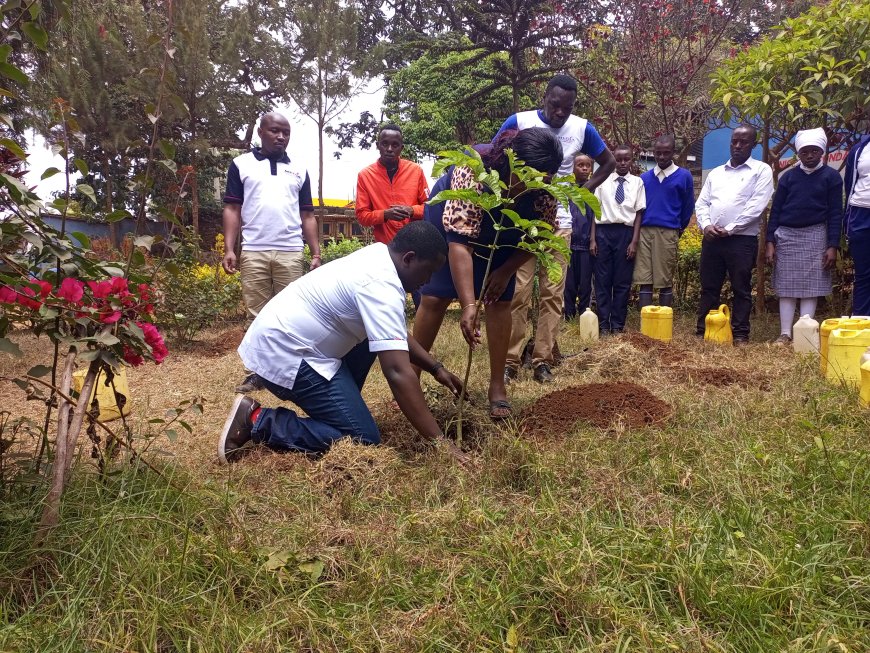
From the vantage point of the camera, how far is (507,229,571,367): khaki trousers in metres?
4.33

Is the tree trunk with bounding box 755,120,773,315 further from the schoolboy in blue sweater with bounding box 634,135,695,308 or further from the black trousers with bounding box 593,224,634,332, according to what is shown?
the black trousers with bounding box 593,224,634,332

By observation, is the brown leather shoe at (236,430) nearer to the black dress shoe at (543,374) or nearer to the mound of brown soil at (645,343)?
the black dress shoe at (543,374)

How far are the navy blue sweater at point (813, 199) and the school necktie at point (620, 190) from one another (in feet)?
4.43

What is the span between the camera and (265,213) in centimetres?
460

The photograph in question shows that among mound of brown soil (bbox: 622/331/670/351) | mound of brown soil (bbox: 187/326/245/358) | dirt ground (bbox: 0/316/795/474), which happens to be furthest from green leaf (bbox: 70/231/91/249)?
mound of brown soil (bbox: 187/326/245/358)

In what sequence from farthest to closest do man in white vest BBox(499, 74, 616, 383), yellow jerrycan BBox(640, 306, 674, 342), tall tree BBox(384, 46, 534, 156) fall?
tall tree BBox(384, 46, 534, 156) → yellow jerrycan BBox(640, 306, 674, 342) → man in white vest BBox(499, 74, 616, 383)

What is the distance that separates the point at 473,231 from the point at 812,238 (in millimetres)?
3655

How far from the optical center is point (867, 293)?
4.96m

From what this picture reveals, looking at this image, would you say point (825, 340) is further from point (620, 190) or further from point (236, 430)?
point (236, 430)

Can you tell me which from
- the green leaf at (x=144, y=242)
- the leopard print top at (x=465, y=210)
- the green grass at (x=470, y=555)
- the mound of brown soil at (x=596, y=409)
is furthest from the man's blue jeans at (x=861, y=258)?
the green leaf at (x=144, y=242)

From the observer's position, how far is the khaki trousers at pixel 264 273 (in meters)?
4.65

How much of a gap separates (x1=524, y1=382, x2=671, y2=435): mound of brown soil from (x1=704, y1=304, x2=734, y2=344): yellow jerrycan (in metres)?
2.57

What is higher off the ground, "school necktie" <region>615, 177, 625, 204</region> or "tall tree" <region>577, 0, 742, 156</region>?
"tall tree" <region>577, 0, 742, 156</region>

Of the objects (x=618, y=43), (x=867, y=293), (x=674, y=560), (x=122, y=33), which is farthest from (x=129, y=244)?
(x=122, y=33)
